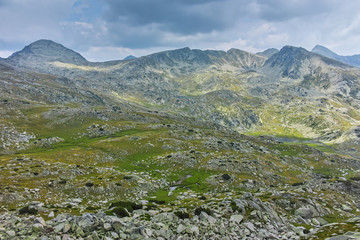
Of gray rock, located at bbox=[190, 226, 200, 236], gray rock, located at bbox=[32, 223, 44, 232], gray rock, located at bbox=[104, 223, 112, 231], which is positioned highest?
gray rock, located at bbox=[32, 223, 44, 232]

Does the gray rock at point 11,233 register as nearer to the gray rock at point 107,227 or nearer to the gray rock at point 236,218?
the gray rock at point 107,227

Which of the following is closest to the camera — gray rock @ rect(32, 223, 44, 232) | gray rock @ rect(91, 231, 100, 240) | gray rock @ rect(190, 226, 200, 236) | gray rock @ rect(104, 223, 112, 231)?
gray rock @ rect(32, 223, 44, 232)

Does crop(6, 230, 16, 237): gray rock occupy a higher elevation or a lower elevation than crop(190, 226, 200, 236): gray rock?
higher

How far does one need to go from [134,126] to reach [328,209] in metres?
115

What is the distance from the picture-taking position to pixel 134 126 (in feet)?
451

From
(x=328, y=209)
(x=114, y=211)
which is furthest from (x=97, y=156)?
(x=328, y=209)

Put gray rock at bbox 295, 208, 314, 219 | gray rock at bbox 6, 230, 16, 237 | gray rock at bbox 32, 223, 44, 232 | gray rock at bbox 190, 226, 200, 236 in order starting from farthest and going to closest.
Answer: gray rock at bbox 295, 208, 314, 219 < gray rock at bbox 190, 226, 200, 236 < gray rock at bbox 32, 223, 44, 232 < gray rock at bbox 6, 230, 16, 237

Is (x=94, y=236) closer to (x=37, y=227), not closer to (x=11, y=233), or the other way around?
(x=37, y=227)

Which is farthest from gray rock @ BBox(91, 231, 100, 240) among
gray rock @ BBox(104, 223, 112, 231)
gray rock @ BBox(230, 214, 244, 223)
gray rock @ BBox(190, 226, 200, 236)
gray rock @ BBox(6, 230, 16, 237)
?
gray rock @ BBox(230, 214, 244, 223)

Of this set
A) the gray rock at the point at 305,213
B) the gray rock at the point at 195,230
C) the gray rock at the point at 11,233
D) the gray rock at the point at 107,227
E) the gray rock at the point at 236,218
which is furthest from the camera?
the gray rock at the point at 305,213

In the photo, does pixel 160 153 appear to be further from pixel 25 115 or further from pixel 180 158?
pixel 25 115

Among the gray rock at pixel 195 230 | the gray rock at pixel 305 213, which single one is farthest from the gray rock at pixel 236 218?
the gray rock at pixel 305 213

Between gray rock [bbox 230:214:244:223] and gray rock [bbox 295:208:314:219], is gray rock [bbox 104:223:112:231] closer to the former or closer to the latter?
gray rock [bbox 230:214:244:223]

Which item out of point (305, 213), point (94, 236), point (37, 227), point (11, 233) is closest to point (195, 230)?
point (94, 236)
